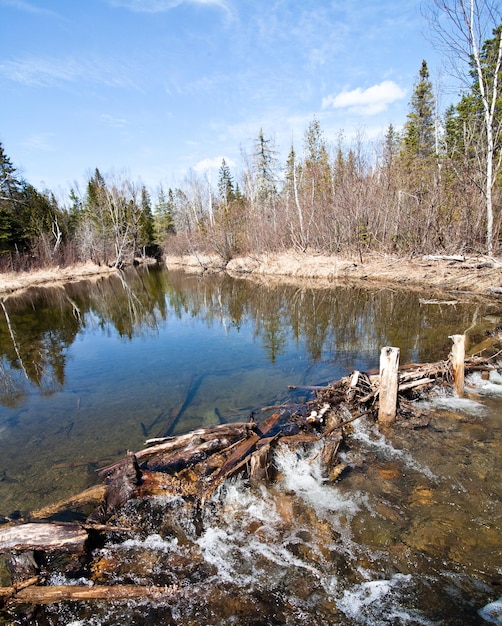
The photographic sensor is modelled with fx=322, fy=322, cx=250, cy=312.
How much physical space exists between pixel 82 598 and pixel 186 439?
232 cm

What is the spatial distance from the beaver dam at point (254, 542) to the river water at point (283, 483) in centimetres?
2

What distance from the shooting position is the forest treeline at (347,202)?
1697 cm

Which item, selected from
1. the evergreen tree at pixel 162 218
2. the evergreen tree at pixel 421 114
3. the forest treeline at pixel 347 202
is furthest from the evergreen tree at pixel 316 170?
the evergreen tree at pixel 162 218

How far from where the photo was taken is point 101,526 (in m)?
3.50

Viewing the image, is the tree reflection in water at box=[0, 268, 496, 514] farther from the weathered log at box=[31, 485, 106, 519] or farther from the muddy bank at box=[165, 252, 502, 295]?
the muddy bank at box=[165, 252, 502, 295]

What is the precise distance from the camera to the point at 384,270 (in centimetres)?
2116

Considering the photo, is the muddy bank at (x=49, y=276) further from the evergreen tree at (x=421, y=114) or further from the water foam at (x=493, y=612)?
the evergreen tree at (x=421, y=114)

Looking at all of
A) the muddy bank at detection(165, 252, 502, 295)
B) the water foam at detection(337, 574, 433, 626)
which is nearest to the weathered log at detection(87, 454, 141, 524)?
the water foam at detection(337, 574, 433, 626)

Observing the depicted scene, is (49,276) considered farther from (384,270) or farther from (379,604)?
(379,604)

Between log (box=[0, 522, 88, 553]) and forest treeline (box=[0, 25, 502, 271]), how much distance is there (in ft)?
57.5

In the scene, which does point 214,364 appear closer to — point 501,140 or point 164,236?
point 501,140

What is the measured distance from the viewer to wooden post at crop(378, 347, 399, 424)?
5.11m

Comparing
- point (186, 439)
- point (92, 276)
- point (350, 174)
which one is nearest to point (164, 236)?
point (92, 276)

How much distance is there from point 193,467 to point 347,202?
76.2 ft
